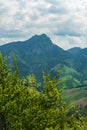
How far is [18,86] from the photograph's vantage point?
34.7 metres

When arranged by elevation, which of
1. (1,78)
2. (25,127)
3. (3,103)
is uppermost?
(1,78)

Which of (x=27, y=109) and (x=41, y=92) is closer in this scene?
(x=27, y=109)

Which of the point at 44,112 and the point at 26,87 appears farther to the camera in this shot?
the point at 26,87

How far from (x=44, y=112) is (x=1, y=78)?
5.45m

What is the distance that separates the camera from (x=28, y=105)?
34.1 metres

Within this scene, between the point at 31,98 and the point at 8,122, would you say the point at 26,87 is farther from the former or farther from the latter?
the point at 8,122

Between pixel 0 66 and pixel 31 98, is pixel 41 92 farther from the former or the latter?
pixel 0 66

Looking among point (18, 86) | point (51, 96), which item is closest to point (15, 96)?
point (18, 86)

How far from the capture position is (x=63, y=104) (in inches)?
1401

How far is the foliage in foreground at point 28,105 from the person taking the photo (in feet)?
107

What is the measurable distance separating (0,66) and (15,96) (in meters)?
3.39

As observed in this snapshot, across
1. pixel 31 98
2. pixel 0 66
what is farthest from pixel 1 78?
pixel 31 98

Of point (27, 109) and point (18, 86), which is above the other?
point (18, 86)

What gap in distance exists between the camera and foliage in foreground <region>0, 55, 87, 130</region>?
3250 cm
